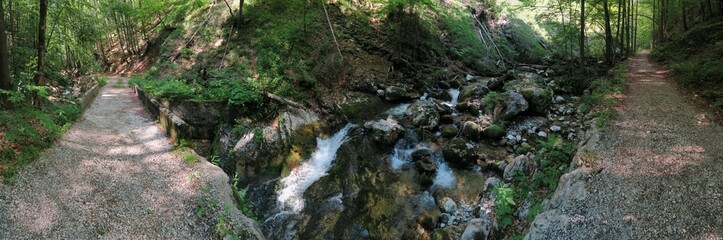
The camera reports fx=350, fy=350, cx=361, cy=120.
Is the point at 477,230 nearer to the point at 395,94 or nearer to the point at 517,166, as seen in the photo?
the point at 517,166

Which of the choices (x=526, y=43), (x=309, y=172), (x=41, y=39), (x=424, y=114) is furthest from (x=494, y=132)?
(x=526, y=43)

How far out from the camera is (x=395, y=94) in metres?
14.1

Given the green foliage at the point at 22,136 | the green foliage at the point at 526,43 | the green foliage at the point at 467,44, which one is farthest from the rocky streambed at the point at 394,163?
the green foliage at the point at 526,43

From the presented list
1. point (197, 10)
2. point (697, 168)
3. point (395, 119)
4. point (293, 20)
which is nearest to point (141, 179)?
point (395, 119)

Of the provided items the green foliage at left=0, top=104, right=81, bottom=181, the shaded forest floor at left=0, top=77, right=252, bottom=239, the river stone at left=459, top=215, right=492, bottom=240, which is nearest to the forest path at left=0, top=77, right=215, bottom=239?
the shaded forest floor at left=0, top=77, right=252, bottom=239

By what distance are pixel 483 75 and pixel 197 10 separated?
15626 millimetres

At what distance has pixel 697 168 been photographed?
580 cm

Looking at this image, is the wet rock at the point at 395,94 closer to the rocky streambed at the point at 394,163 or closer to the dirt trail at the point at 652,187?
the rocky streambed at the point at 394,163

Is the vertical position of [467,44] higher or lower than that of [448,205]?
higher

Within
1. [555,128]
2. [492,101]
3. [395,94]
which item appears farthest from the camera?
[395,94]

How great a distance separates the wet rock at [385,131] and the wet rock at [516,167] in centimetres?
348

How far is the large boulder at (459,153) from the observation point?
9.74 metres

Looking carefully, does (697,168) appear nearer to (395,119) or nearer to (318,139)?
(395,119)

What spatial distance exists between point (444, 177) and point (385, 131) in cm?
238
